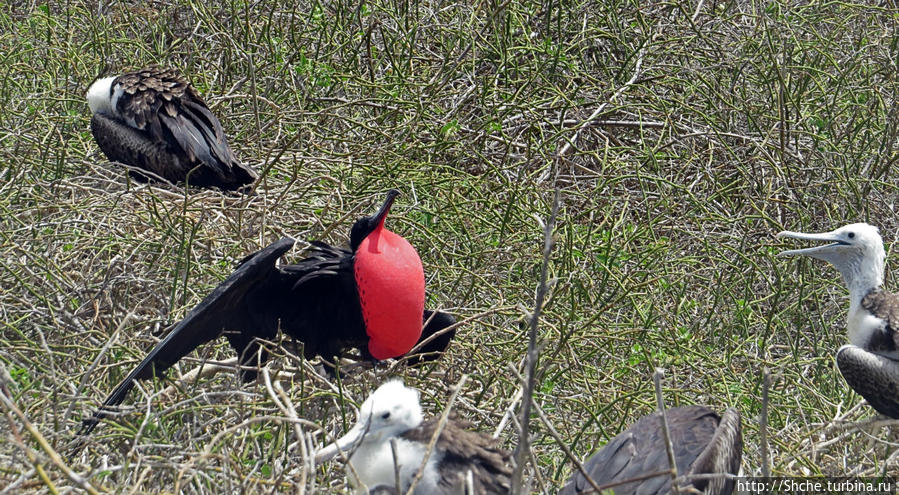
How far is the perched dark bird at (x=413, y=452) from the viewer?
6.13ft

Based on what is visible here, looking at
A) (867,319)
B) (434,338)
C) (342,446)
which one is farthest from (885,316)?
(342,446)

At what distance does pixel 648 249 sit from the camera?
3.29 metres

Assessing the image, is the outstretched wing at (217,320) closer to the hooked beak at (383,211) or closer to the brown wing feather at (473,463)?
the hooked beak at (383,211)

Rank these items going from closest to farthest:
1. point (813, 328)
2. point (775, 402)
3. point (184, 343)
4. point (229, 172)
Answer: point (184, 343) < point (775, 402) < point (813, 328) < point (229, 172)

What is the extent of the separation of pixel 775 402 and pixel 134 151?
2.32 m

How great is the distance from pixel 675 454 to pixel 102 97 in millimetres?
2520

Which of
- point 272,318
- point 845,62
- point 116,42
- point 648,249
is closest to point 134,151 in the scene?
point 116,42

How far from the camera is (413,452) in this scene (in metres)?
1.94

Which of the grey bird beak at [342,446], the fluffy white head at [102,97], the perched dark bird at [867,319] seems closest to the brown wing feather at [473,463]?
the grey bird beak at [342,446]

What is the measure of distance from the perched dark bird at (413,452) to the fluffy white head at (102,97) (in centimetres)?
212

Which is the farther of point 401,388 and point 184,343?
point 184,343

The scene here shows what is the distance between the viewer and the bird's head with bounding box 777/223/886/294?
9.50 ft

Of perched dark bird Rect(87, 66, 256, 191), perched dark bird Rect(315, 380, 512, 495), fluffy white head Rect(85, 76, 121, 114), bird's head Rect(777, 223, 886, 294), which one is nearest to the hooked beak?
perched dark bird Rect(315, 380, 512, 495)

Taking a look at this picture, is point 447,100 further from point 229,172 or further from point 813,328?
point 813,328
